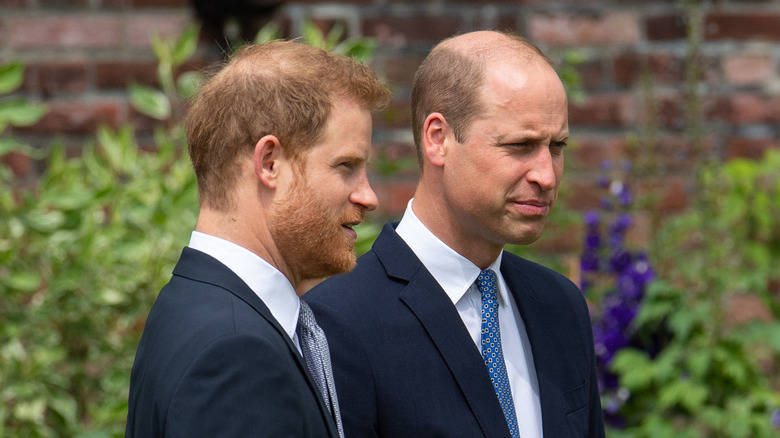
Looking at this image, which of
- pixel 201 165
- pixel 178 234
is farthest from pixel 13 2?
pixel 201 165

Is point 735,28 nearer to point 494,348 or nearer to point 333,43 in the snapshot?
point 333,43

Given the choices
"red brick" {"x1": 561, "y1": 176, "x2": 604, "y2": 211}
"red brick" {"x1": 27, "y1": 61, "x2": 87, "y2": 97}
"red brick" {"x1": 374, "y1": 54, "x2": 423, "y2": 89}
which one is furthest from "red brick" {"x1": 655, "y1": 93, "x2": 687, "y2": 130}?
A: "red brick" {"x1": 27, "y1": 61, "x2": 87, "y2": 97}

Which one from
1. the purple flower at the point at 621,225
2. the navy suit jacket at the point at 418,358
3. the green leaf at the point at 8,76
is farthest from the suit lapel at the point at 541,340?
the green leaf at the point at 8,76

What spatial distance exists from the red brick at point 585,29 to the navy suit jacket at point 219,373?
239 centimetres

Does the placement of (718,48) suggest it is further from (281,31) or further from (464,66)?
(464,66)

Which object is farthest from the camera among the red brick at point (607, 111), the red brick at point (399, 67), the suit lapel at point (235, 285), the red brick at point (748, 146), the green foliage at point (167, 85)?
the red brick at point (748, 146)

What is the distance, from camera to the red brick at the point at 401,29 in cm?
361

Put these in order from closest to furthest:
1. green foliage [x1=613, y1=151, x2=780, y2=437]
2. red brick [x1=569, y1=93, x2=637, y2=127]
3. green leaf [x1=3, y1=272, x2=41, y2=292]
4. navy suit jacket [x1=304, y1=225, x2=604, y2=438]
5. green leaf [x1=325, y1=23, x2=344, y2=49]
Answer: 1. navy suit jacket [x1=304, y1=225, x2=604, y2=438]
2. green leaf [x1=3, y1=272, x2=41, y2=292]
3. green foliage [x1=613, y1=151, x2=780, y2=437]
4. green leaf [x1=325, y1=23, x2=344, y2=49]
5. red brick [x1=569, y1=93, x2=637, y2=127]

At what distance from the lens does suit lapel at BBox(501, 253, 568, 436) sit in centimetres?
206

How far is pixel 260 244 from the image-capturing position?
1608 mm

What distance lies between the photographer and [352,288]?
81.0 inches

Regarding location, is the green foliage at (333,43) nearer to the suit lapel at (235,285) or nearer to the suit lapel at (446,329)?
the suit lapel at (446,329)

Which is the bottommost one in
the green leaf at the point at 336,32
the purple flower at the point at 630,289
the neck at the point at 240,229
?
the purple flower at the point at 630,289

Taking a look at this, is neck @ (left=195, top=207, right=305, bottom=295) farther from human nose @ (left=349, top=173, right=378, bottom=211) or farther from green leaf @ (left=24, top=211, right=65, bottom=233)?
green leaf @ (left=24, top=211, right=65, bottom=233)
